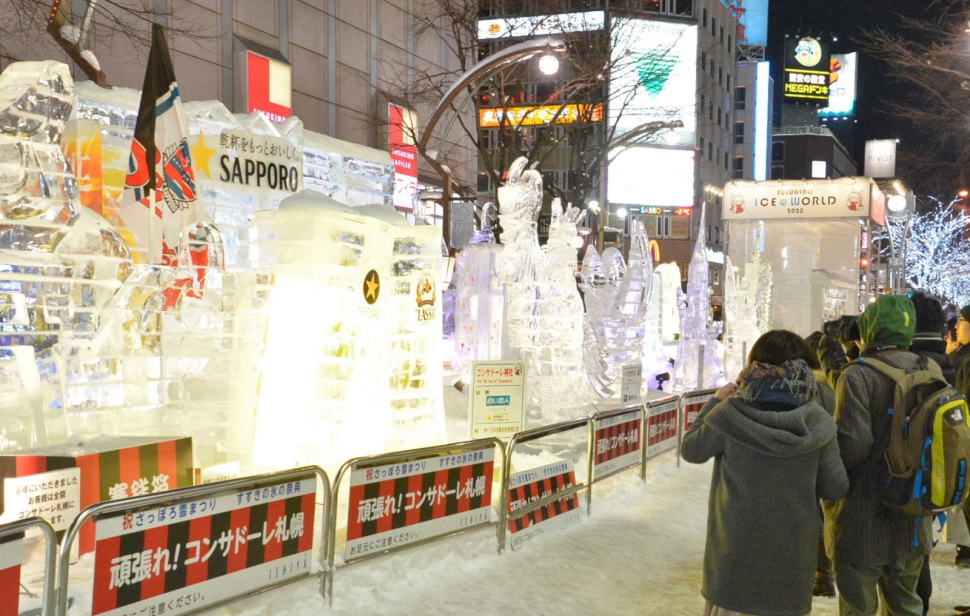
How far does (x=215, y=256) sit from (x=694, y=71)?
49.7 metres

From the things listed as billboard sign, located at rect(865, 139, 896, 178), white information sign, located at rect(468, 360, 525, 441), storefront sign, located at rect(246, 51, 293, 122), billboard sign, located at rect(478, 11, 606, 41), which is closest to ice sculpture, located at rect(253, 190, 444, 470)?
white information sign, located at rect(468, 360, 525, 441)

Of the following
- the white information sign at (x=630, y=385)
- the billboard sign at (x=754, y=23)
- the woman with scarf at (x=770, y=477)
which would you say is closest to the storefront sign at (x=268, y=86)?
the white information sign at (x=630, y=385)

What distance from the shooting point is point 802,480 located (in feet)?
13.7

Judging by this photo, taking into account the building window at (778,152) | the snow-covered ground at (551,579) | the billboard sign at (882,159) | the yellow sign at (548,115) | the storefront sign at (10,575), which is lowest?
the snow-covered ground at (551,579)

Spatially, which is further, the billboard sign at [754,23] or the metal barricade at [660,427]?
the billboard sign at [754,23]

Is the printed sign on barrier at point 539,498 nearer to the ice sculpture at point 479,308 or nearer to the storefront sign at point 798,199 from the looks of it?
the ice sculpture at point 479,308

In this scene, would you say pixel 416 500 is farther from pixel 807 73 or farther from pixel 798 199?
pixel 807 73

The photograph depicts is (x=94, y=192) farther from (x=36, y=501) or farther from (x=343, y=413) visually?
(x=36, y=501)

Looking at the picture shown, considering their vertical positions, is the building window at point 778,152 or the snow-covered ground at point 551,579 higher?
the building window at point 778,152

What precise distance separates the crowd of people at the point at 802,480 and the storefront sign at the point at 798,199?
1872 cm

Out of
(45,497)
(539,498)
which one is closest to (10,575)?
(45,497)

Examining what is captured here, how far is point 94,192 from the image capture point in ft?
30.6

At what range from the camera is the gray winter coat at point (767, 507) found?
414cm

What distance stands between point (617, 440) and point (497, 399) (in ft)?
Result: 4.61
